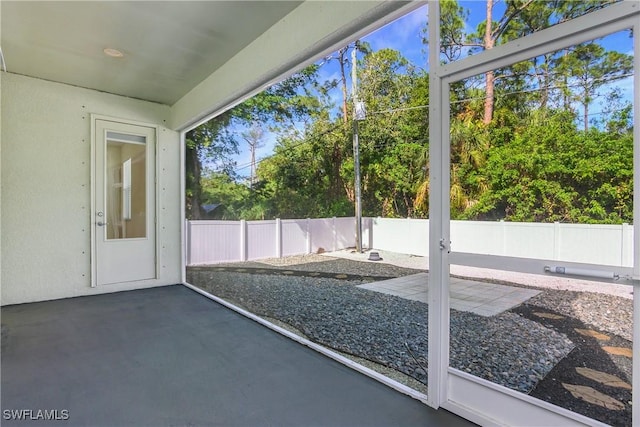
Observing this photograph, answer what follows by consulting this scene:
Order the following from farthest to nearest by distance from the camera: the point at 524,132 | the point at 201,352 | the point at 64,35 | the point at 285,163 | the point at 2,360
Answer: the point at 285,163
the point at 64,35
the point at 201,352
the point at 2,360
the point at 524,132

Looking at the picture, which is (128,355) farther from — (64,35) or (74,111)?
(74,111)

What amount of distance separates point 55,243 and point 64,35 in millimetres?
2401

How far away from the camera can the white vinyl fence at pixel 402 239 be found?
1.36 meters

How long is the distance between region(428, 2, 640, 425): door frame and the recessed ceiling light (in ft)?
9.43

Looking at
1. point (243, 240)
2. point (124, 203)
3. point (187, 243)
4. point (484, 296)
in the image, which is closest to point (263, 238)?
point (243, 240)

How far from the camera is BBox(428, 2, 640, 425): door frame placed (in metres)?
1.25

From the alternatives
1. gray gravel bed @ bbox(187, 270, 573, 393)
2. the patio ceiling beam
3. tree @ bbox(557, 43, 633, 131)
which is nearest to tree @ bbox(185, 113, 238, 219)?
the patio ceiling beam

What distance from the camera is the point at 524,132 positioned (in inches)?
61.3

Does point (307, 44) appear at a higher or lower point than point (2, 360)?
higher

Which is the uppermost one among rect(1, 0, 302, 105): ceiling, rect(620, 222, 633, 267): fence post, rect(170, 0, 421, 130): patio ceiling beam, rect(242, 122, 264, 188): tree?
rect(1, 0, 302, 105): ceiling

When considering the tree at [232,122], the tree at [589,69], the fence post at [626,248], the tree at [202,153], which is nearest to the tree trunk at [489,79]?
the tree at [589,69]

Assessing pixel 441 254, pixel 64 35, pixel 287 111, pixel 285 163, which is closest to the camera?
pixel 441 254

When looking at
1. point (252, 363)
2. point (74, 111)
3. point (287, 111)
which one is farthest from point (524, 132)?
point (74, 111)

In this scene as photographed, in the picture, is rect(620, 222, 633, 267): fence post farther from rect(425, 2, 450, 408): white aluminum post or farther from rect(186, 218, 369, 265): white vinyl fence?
rect(186, 218, 369, 265): white vinyl fence
